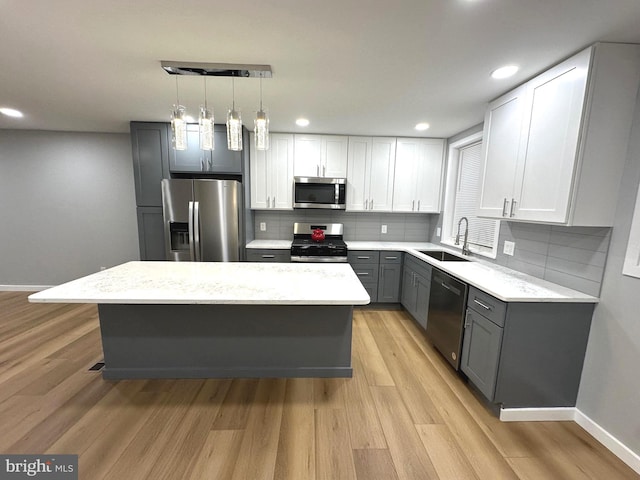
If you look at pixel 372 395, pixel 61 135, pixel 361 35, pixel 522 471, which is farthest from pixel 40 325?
pixel 522 471

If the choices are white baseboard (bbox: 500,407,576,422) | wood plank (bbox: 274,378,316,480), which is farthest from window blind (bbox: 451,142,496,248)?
wood plank (bbox: 274,378,316,480)

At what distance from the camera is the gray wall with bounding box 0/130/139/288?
12.5 feet

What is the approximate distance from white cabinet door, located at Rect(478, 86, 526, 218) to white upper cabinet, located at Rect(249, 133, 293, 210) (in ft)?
7.59

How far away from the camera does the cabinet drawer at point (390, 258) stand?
11.6 feet

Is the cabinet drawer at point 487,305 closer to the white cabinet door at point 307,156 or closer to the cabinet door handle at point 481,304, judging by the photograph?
the cabinet door handle at point 481,304

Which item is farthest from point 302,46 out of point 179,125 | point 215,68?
point 179,125

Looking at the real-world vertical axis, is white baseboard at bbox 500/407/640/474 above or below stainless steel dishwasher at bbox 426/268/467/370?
below

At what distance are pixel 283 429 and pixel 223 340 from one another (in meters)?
0.78

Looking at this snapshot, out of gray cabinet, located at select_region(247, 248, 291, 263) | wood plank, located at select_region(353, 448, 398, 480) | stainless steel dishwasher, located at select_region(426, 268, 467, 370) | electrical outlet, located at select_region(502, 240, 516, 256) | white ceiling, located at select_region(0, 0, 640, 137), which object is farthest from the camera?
gray cabinet, located at select_region(247, 248, 291, 263)

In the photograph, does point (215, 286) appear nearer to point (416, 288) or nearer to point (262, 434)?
point (262, 434)

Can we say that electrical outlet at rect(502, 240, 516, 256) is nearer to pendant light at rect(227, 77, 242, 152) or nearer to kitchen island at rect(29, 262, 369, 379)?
kitchen island at rect(29, 262, 369, 379)

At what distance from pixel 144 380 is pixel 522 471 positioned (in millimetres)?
2608

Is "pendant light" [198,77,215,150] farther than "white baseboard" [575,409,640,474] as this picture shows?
Yes

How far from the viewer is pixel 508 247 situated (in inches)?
96.9
